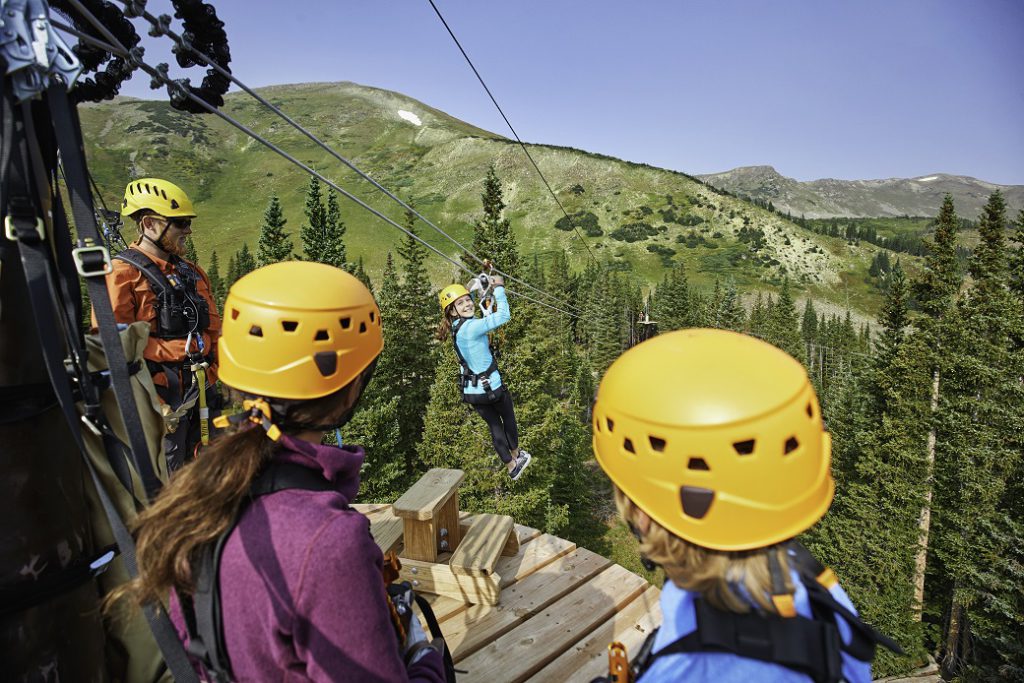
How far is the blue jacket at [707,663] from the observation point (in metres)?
1.48

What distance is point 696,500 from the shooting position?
5.59 ft

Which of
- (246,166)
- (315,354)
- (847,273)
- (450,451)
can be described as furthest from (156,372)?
(246,166)

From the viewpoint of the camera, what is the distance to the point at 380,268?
11544cm

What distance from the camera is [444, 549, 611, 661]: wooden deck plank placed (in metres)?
3.93

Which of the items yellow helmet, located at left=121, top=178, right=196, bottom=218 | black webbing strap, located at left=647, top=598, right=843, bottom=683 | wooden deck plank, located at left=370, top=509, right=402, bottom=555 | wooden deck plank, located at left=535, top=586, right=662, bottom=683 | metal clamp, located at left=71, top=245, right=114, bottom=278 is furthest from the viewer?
wooden deck plank, located at left=370, top=509, right=402, bottom=555

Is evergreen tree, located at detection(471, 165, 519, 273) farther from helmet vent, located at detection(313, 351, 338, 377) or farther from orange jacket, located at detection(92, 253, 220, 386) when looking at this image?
helmet vent, located at detection(313, 351, 338, 377)

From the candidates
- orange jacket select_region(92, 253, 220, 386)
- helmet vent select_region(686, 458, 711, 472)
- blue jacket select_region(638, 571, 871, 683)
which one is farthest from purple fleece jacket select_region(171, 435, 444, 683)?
orange jacket select_region(92, 253, 220, 386)

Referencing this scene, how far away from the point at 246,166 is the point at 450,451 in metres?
208

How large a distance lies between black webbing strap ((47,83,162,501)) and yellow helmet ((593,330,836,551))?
5.50 ft

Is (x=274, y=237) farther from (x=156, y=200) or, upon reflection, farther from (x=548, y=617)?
(x=548, y=617)

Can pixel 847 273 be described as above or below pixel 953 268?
below

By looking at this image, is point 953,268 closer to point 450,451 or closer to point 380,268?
point 450,451

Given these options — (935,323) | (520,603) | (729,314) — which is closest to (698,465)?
(520,603)

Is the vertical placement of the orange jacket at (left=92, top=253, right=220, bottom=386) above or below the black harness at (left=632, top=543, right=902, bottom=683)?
above
